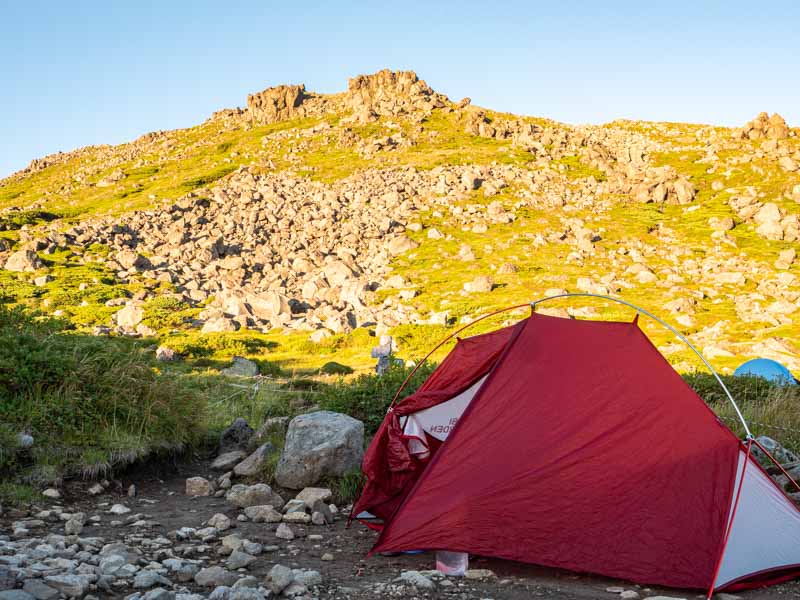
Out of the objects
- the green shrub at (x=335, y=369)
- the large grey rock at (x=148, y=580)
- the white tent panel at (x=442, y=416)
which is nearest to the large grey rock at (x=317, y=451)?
the white tent panel at (x=442, y=416)

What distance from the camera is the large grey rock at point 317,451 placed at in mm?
9102

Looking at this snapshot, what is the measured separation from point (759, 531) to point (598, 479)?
158 centimetres

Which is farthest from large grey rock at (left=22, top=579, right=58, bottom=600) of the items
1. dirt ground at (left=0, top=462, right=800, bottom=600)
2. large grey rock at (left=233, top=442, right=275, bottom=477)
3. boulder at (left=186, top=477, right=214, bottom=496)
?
large grey rock at (left=233, top=442, right=275, bottom=477)

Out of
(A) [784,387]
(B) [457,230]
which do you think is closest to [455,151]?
(B) [457,230]

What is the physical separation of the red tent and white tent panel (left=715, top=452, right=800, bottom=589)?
12 mm

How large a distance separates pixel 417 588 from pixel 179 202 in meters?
57.6

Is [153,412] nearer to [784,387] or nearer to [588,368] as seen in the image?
[588,368]

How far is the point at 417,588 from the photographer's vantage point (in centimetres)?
573

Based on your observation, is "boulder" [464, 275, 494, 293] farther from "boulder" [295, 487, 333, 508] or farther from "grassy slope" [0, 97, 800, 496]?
"boulder" [295, 487, 333, 508]

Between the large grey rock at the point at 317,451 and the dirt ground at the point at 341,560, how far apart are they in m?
1.00

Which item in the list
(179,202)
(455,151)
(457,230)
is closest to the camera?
(457,230)

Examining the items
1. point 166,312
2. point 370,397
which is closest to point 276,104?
point 166,312

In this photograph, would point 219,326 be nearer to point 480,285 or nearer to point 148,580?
point 480,285

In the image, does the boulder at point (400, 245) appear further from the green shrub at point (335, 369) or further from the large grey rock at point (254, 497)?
the large grey rock at point (254, 497)
